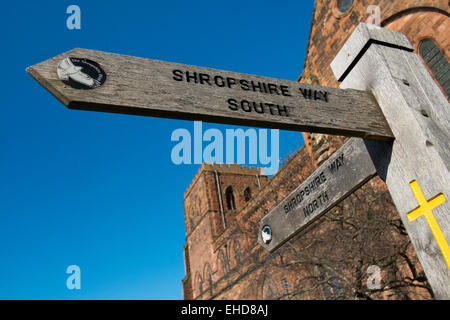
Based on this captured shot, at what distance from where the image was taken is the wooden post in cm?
151

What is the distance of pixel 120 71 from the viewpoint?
4.94ft

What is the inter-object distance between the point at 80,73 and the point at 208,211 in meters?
25.8

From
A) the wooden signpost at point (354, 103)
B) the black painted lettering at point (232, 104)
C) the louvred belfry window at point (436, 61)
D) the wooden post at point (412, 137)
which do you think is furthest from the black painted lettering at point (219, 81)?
the louvred belfry window at point (436, 61)

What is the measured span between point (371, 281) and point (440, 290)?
24.3 feet

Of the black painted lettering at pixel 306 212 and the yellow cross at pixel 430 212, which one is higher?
the black painted lettering at pixel 306 212

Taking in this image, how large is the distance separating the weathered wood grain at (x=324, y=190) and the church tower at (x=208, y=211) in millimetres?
20888

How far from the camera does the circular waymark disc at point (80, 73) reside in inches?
53.3

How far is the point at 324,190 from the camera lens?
7.86 feet

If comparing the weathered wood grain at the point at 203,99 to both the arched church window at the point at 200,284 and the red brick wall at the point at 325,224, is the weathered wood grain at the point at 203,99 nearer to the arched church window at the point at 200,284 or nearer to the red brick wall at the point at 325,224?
the red brick wall at the point at 325,224

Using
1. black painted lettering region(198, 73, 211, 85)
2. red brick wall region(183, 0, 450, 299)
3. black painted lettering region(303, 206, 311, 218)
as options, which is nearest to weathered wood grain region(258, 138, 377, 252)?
black painted lettering region(303, 206, 311, 218)

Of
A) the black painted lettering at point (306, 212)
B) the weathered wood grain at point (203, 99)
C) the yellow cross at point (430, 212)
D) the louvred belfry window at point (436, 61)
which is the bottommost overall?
the yellow cross at point (430, 212)

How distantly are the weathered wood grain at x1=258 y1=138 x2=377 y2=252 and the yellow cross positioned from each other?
0.36 m

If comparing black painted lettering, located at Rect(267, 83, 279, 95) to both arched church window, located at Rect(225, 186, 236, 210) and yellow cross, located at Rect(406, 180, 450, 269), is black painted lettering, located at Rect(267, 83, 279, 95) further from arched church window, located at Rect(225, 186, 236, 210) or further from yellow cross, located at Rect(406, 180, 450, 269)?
arched church window, located at Rect(225, 186, 236, 210)
